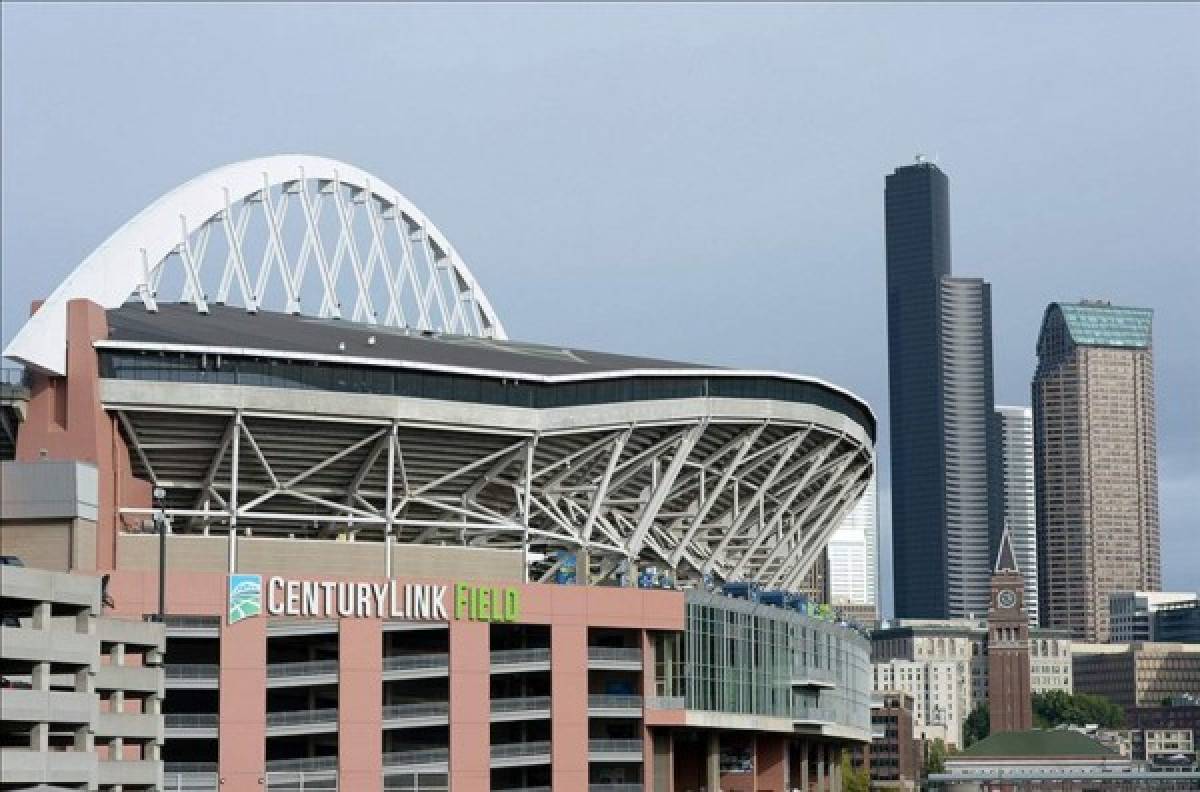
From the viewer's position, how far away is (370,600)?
124250 millimetres

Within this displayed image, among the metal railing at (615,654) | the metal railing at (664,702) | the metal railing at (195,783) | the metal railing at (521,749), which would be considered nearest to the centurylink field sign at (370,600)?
the metal railing at (615,654)

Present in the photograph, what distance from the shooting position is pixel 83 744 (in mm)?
90250

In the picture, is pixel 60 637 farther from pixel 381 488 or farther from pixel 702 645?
pixel 702 645

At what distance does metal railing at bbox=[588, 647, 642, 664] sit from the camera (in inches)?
5202

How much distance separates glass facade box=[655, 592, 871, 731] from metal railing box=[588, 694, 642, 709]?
212 cm

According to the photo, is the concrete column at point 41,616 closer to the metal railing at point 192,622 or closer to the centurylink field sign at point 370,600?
the metal railing at point 192,622

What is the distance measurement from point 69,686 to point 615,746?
3926cm

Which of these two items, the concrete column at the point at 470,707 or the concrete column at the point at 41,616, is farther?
the concrete column at the point at 470,707

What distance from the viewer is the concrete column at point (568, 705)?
12875 cm

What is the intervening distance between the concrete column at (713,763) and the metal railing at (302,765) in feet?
84.3

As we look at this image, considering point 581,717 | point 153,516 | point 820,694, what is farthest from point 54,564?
point 820,694

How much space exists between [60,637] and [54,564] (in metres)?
32.4

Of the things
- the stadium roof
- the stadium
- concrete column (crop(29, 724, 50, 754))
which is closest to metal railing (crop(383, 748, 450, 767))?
the stadium

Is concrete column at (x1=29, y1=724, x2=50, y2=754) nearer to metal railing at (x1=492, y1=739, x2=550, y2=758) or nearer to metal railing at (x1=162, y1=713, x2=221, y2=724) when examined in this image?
metal railing at (x1=162, y1=713, x2=221, y2=724)
